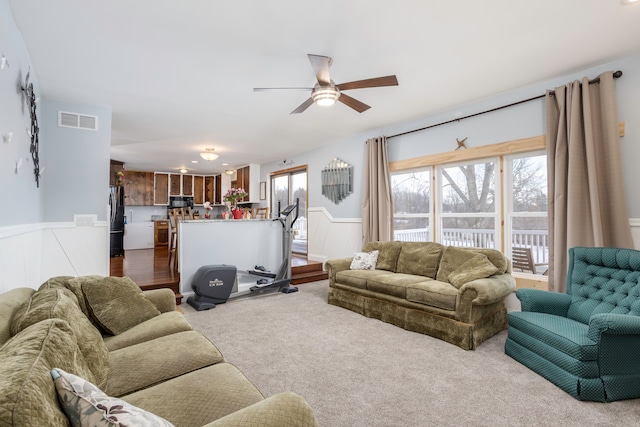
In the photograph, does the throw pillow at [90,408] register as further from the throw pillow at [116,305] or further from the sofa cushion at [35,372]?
the throw pillow at [116,305]

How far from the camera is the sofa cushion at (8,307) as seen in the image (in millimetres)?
1195

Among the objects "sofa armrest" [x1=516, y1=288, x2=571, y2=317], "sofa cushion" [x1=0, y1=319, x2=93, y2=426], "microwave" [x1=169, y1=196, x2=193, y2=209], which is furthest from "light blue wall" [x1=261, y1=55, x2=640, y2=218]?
"microwave" [x1=169, y1=196, x2=193, y2=209]

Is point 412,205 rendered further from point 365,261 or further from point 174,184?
point 174,184

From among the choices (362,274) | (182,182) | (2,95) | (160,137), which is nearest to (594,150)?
(362,274)

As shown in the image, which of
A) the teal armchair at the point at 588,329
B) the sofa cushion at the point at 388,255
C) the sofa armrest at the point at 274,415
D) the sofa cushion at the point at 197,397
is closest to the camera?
the sofa armrest at the point at 274,415

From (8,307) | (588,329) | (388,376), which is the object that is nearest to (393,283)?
(388,376)

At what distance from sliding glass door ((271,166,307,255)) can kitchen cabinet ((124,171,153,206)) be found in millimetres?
4196

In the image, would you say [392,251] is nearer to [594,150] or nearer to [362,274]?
[362,274]

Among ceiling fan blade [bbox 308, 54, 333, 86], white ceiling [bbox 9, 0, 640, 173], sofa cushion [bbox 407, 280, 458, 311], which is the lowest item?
sofa cushion [bbox 407, 280, 458, 311]

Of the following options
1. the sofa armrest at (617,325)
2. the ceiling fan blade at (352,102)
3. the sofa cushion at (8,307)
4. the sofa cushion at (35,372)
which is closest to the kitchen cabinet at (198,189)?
the ceiling fan blade at (352,102)

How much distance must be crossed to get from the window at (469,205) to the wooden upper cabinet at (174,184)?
8.41m

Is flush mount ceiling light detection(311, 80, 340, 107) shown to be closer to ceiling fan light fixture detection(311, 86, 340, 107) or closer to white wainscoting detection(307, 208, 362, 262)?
ceiling fan light fixture detection(311, 86, 340, 107)

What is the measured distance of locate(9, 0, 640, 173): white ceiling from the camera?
7.36 ft

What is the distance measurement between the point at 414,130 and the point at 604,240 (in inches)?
106
